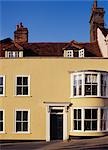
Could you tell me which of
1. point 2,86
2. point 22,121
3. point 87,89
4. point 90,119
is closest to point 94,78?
point 87,89

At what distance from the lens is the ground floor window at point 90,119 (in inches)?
1281

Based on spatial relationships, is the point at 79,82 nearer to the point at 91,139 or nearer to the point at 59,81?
the point at 59,81

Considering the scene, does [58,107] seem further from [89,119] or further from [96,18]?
[96,18]

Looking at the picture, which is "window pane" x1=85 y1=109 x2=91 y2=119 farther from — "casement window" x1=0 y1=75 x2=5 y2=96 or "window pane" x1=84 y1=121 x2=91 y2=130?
"casement window" x1=0 y1=75 x2=5 y2=96

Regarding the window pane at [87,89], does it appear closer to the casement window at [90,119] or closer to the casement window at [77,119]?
the casement window at [90,119]

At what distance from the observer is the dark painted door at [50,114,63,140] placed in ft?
110

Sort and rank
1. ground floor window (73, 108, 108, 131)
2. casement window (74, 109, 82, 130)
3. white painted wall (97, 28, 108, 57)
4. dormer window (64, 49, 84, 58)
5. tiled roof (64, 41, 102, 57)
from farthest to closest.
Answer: white painted wall (97, 28, 108, 57)
tiled roof (64, 41, 102, 57)
dormer window (64, 49, 84, 58)
casement window (74, 109, 82, 130)
ground floor window (73, 108, 108, 131)

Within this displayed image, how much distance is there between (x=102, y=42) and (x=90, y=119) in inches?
520

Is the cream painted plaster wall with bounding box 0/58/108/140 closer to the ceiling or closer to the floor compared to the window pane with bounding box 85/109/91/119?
closer to the ceiling

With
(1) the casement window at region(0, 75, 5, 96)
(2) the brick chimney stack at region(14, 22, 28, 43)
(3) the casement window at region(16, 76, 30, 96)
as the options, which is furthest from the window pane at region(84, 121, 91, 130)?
(2) the brick chimney stack at region(14, 22, 28, 43)

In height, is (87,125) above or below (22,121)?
below

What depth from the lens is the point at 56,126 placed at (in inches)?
1325

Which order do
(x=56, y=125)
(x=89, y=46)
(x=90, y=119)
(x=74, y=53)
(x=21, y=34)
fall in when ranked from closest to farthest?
(x=90, y=119)
(x=56, y=125)
(x=74, y=53)
(x=89, y=46)
(x=21, y=34)

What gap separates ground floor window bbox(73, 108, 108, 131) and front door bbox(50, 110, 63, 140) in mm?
1259
